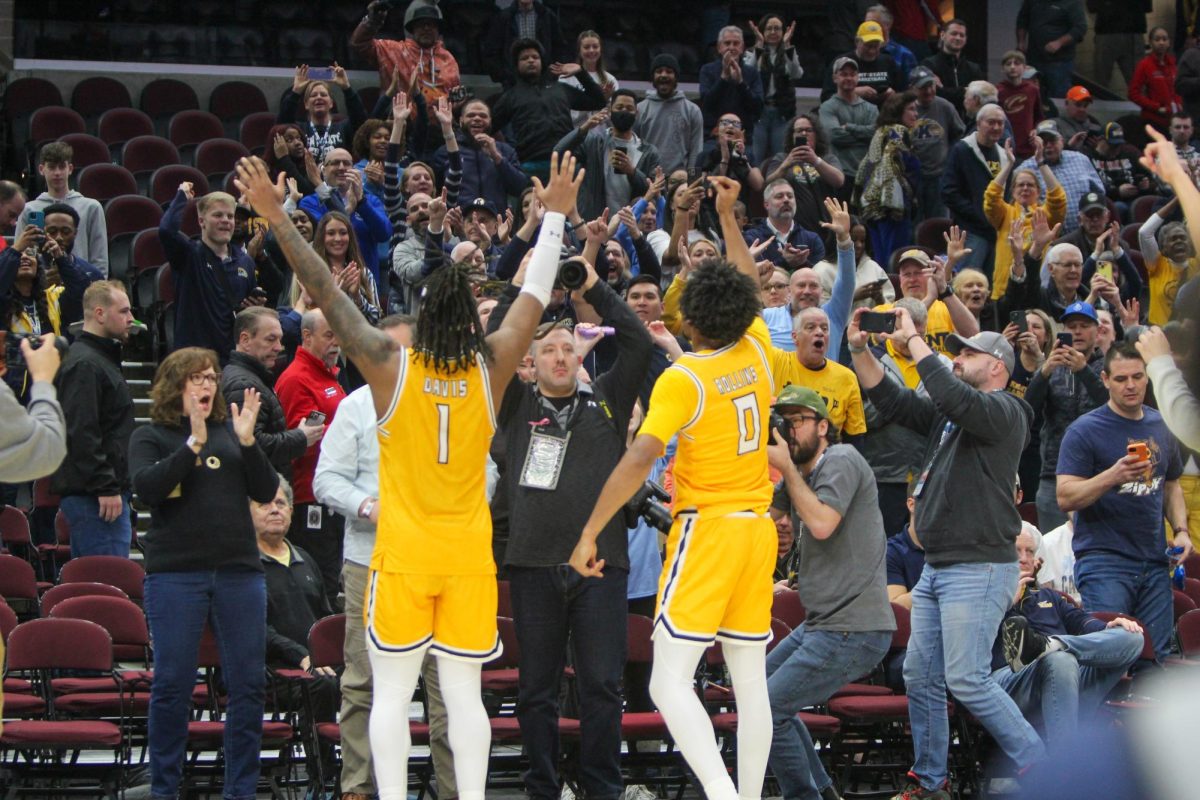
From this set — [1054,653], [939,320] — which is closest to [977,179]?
[939,320]

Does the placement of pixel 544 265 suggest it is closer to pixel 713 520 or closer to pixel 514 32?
pixel 713 520

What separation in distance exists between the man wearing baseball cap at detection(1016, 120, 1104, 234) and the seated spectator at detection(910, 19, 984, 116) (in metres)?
2.26

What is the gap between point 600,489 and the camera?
6.29 m

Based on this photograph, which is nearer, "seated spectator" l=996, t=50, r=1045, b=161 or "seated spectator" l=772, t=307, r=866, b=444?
"seated spectator" l=772, t=307, r=866, b=444

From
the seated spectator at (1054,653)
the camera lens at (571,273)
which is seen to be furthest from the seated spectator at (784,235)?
the camera lens at (571,273)

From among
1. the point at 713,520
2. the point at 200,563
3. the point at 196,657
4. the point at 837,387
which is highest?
the point at 713,520

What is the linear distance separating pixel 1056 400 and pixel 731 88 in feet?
17.5

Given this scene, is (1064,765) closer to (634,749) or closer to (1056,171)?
(634,749)

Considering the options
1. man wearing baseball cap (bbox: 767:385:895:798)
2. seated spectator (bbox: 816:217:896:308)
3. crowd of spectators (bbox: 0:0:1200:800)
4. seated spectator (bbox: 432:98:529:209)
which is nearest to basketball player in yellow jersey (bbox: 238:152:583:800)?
crowd of spectators (bbox: 0:0:1200:800)

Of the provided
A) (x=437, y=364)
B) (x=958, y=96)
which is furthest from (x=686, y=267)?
(x=958, y=96)

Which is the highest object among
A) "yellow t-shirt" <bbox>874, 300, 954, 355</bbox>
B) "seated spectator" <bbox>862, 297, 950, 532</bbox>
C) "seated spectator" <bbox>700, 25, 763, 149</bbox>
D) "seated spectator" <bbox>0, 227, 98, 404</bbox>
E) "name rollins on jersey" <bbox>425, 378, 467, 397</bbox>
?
"seated spectator" <bbox>700, 25, 763, 149</bbox>

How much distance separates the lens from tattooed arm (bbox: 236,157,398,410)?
5488mm

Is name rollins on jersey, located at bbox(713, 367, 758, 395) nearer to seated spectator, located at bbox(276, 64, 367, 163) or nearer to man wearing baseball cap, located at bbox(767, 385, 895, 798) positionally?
man wearing baseball cap, located at bbox(767, 385, 895, 798)

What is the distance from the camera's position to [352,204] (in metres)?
10.9
